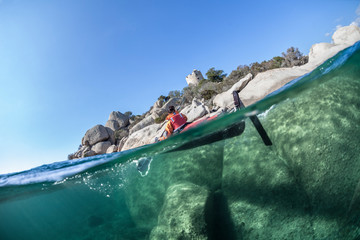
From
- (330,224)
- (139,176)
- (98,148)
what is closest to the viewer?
(330,224)

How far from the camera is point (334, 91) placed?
194 inches

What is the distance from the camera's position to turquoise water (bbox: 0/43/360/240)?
3.90 meters

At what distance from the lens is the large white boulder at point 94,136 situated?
35781 millimetres

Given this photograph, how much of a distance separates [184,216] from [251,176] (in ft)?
6.71

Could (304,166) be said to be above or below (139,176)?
below

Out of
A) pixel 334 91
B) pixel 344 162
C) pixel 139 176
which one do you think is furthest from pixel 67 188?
pixel 334 91

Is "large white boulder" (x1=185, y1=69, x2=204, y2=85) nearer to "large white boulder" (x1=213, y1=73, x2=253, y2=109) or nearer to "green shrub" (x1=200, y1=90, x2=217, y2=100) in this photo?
"green shrub" (x1=200, y1=90, x2=217, y2=100)

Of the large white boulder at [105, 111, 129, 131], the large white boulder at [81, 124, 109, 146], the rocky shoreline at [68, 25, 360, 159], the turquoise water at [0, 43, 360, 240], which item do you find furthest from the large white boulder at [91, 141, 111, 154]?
the turquoise water at [0, 43, 360, 240]

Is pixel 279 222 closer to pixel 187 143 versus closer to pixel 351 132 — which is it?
pixel 351 132

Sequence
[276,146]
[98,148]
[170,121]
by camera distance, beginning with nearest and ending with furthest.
A: [276,146]
[170,121]
[98,148]

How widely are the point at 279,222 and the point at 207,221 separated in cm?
158

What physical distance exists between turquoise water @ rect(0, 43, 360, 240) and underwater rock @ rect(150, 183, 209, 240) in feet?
0.07

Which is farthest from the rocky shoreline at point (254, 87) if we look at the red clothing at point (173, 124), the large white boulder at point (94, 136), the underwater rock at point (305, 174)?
the underwater rock at point (305, 174)

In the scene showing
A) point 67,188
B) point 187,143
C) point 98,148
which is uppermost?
point 98,148
